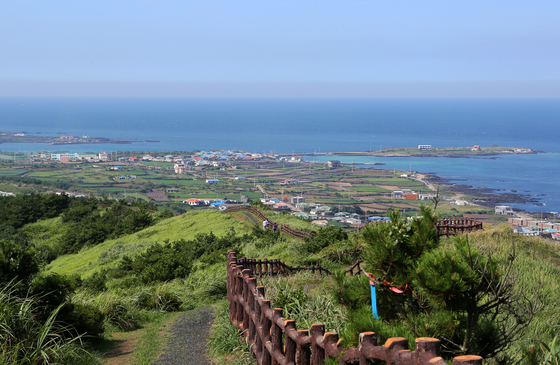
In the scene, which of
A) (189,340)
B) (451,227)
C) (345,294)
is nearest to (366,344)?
(345,294)

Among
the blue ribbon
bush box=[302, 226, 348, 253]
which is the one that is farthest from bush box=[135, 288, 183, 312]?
the blue ribbon

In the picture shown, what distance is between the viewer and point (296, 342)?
4246mm

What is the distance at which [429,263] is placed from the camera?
3.32 m

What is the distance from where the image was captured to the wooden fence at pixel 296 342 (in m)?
2.65

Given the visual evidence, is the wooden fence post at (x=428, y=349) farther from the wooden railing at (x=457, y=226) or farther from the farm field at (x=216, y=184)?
the farm field at (x=216, y=184)

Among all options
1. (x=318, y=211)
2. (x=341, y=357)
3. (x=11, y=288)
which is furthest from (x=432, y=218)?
(x=318, y=211)

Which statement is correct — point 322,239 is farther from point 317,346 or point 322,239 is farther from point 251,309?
point 317,346

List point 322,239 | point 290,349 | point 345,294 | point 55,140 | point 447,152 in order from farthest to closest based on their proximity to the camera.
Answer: point 55,140 → point 447,152 → point 322,239 → point 345,294 → point 290,349

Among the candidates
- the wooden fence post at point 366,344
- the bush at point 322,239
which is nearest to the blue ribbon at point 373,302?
the wooden fence post at point 366,344

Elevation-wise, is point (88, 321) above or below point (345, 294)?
below

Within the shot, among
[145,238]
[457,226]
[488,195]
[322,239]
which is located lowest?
[488,195]

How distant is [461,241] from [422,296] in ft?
3.24

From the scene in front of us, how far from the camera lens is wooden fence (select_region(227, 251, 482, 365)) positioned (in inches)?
104

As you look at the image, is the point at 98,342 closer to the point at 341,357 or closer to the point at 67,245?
the point at 341,357
